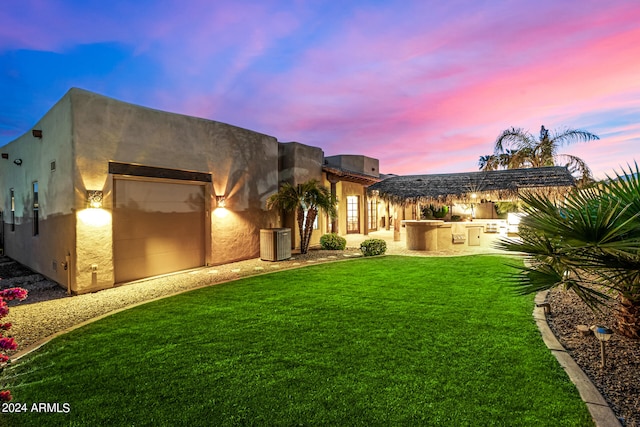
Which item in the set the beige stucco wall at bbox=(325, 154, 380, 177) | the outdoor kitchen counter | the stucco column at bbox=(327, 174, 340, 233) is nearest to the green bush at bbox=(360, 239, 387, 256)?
the outdoor kitchen counter

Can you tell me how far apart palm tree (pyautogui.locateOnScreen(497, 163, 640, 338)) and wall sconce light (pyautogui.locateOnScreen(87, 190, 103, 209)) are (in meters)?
8.72

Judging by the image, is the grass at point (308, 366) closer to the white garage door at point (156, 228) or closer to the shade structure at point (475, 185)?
the white garage door at point (156, 228)

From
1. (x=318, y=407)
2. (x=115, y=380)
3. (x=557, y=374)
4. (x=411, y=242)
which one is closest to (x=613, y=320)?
(x=557, y=374)

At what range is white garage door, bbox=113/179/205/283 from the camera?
801 centimetres

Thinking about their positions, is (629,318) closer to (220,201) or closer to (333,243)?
(220,201)

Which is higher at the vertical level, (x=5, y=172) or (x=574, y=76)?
(x=574, y=76)

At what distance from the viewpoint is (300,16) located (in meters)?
11.5

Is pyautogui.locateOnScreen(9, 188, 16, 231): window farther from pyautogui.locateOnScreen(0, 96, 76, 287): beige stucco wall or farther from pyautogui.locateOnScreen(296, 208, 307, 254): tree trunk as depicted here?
pyautogui.locateOnScreen(296, 208, 307, 254): tree trunk

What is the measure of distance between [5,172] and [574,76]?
25.4 metres

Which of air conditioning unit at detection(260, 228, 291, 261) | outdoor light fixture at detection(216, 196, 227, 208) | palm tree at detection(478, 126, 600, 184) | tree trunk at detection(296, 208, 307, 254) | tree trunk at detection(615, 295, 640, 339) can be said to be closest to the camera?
tree trunk at detection(615, 295, 640, 339)

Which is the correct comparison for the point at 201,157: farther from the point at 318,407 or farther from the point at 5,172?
the point at 5,172

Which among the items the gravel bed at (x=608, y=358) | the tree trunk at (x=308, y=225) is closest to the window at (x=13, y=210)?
the tree trunk at (x=308, y=225)

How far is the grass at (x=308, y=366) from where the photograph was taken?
2.67 metres

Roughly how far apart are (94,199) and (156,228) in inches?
75.4
